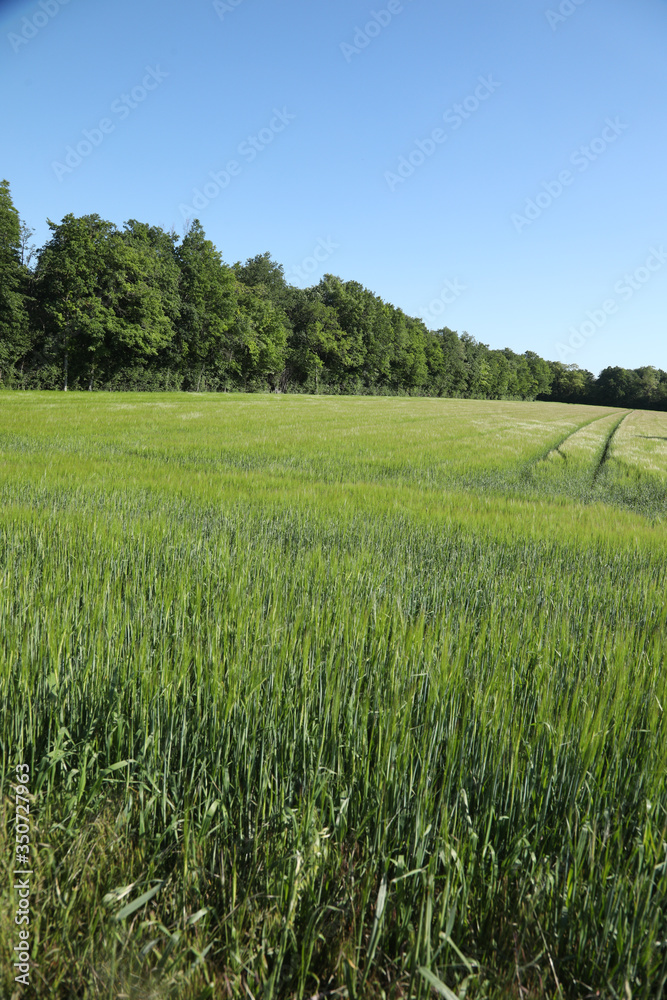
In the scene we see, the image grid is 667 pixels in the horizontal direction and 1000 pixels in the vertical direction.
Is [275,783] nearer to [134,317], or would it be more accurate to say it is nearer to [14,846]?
[14,846]

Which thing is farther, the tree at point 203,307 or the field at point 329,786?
the tree at point 203,307

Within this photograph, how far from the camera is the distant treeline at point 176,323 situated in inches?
1623

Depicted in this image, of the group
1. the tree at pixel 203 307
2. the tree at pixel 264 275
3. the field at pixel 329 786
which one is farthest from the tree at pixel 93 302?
the field at pixel 329 786

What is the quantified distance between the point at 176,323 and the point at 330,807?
54.4 metres

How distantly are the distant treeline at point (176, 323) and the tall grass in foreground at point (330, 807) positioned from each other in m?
44.1

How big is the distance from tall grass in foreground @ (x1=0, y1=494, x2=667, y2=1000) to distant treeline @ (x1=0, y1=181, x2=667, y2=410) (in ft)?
145

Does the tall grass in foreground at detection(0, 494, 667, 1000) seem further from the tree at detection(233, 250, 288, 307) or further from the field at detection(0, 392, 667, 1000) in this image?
the tree at detection(233, 250, 288, 307)

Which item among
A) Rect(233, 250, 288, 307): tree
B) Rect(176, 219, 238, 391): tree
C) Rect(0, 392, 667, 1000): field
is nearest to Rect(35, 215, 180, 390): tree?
Rect(176, 219, 238, 391): tree

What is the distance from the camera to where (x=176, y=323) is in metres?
50.6

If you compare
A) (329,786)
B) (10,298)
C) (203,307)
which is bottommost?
(329,786)

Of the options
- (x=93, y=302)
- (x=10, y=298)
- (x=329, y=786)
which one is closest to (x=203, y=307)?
(x=93, y=302)

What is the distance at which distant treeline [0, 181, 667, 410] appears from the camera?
1623 inches

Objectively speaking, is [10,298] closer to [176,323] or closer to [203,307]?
[176,323]

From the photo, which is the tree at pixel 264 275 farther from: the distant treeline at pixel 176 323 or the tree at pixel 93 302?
the tree at pixel 93 302
